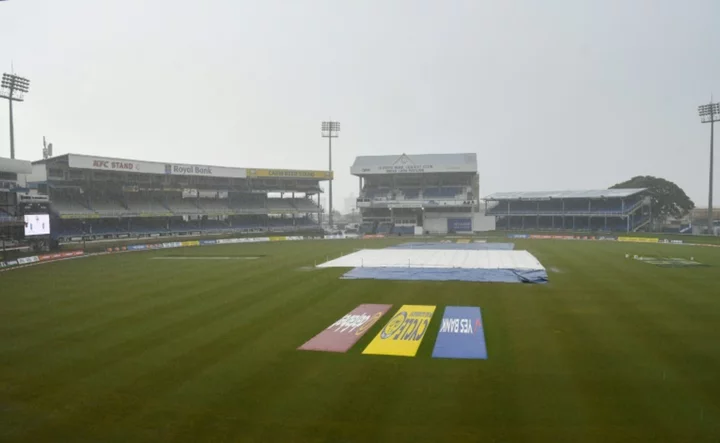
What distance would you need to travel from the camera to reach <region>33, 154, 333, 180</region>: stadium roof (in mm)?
51034

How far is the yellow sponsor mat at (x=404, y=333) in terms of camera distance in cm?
1325

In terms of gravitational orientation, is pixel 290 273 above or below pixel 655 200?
below

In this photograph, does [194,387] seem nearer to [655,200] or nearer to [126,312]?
[126,312]

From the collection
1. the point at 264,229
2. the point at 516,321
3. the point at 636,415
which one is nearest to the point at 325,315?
the point at 516,321

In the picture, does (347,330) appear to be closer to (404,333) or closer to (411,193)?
(404,333)

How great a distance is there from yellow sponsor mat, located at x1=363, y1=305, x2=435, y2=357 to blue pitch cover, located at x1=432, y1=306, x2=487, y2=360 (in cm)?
61

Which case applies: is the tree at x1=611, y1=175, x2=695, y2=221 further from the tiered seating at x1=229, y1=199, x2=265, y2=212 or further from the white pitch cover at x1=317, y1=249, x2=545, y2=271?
the tiered seating at x1=229, y1=199, x2=265, y2=212

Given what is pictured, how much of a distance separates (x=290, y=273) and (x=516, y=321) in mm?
15895

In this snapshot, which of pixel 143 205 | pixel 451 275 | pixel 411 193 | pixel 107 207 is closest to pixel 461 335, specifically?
pixel 451 275

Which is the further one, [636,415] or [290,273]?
[290,273]

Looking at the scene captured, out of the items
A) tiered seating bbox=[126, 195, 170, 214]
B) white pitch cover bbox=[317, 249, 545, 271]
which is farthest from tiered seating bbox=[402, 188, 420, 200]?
white pitch cover bbox=[317, 249, 545, 271]

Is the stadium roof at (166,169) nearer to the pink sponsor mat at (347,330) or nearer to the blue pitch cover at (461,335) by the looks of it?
the pink sponsor mat at (347,330)

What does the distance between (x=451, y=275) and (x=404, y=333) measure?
12830 mm

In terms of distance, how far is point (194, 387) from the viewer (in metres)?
10.6
